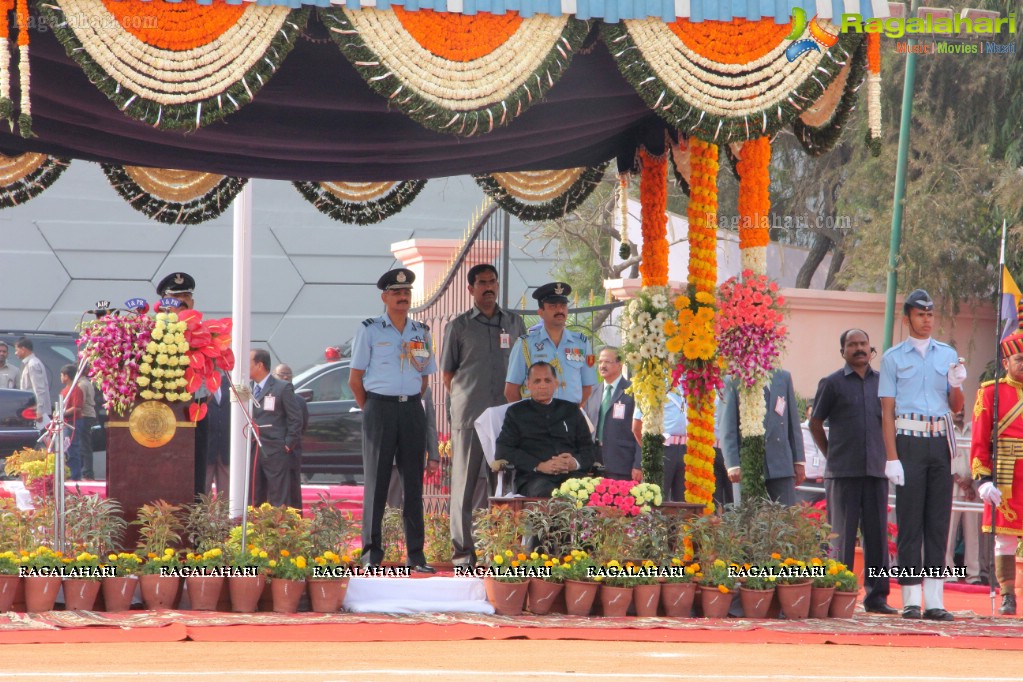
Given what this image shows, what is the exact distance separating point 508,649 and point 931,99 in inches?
629

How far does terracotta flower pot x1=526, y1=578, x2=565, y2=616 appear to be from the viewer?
7859 mm

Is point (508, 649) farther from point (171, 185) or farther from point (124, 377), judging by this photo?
point (171, 185)

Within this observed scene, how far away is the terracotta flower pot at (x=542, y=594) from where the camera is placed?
7859 millimetres

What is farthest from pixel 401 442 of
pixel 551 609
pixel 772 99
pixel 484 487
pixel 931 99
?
pixel 931 99

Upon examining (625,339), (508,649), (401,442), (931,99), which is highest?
(931,99)

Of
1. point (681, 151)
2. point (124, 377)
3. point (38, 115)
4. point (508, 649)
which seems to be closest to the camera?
point (508, 649)

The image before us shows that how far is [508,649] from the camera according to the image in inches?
265

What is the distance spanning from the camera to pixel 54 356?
55.9ft

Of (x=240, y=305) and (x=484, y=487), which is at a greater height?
(x=240, y=305)

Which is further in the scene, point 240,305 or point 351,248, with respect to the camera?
point 351,248

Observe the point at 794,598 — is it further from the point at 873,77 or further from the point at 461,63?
the point at 461,63

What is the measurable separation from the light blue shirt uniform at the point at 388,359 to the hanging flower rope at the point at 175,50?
2.18 meters

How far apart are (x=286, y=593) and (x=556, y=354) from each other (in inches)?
112

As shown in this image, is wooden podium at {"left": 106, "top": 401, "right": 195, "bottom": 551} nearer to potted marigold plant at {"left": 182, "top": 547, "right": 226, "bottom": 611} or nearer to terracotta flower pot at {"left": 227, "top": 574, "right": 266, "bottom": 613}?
potted marigold plant at {"left": 182, "top": 547, "right": 226, "bottom": 611}
